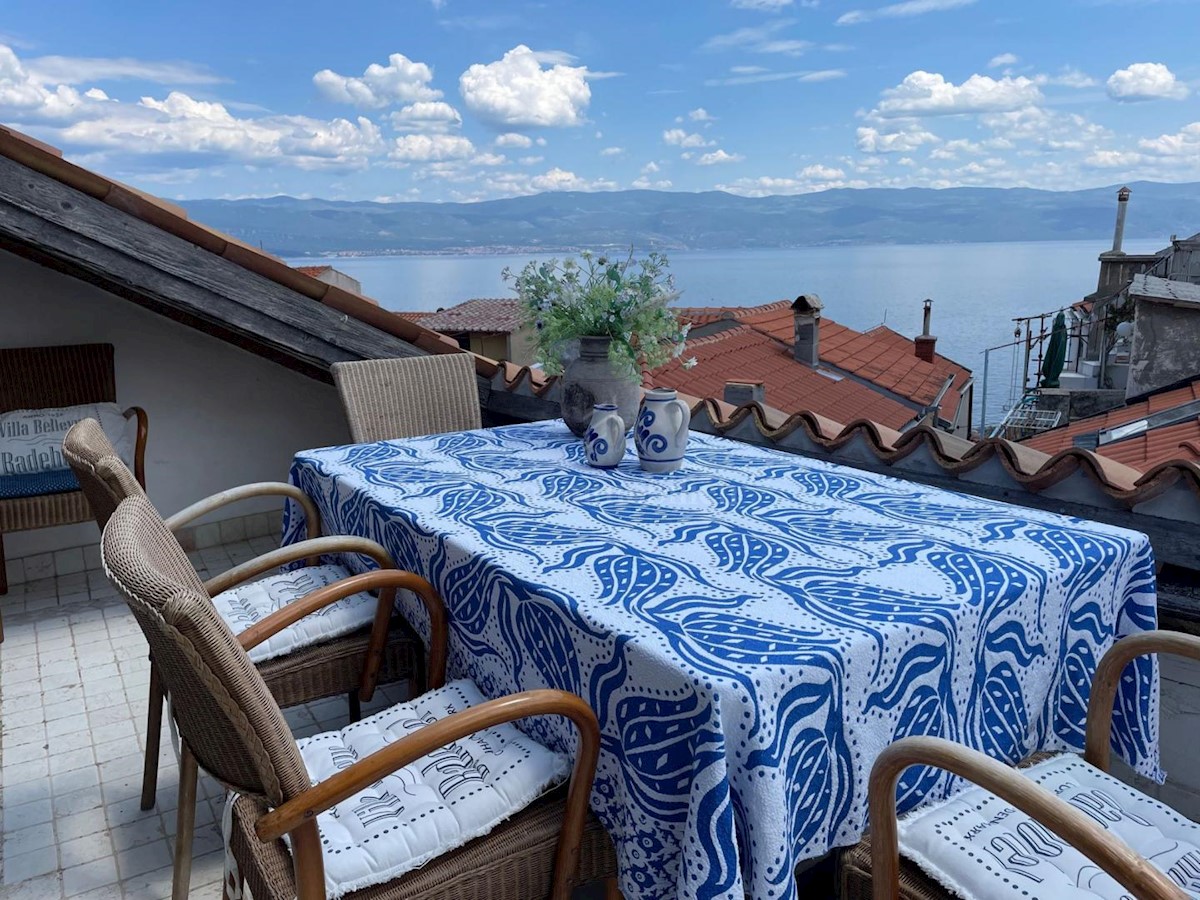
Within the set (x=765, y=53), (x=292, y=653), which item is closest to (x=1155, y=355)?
(x=292, y=653)

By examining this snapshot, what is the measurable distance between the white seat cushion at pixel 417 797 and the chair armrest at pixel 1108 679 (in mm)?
854

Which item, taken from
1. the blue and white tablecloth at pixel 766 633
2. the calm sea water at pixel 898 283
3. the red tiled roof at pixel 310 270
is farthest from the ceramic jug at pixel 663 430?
the calm sea water at pixel 898 283

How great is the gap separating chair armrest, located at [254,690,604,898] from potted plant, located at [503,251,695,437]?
120cm

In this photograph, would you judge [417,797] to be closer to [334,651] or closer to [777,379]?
[334,651]

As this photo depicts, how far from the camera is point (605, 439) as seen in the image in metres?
2.09

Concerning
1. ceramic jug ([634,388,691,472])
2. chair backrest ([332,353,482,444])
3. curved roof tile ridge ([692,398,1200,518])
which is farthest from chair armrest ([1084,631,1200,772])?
chair backrest ([332,353,482,444])

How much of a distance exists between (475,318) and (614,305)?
55.7 feet

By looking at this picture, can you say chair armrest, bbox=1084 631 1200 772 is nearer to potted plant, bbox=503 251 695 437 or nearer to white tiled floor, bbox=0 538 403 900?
potted plant, bbox=503 251 695 437

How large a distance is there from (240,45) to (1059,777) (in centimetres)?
4576

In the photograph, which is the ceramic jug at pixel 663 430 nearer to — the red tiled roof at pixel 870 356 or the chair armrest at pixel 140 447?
the chair armrest at pixel 140 447

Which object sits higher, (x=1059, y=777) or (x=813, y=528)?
(x=813, y=528)

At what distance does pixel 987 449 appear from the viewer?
7.16 feet

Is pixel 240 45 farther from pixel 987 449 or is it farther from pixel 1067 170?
pixel 987 449

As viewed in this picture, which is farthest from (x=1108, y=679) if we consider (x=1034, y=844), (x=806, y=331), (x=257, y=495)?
(x=806, y=331)
